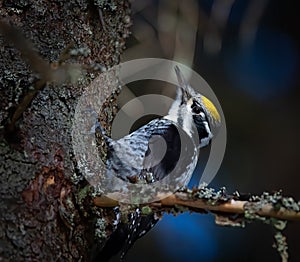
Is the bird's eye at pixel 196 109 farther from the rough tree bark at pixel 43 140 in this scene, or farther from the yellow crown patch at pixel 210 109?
the rough tree bark at pixel 43 140

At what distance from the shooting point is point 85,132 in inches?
54.1

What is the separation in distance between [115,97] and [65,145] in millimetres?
373

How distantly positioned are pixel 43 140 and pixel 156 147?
2.52 feet

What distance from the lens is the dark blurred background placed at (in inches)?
115

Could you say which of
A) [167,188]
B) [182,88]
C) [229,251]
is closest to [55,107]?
[167,188]

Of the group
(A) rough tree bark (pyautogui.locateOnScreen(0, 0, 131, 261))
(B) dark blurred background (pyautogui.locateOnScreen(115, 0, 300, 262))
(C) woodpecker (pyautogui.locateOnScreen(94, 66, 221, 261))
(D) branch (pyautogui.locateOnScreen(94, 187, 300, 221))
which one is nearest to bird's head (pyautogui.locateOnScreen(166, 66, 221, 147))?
(C) woodpecker (pyautogui.locateOnScreen(94, 66, 221, 261))

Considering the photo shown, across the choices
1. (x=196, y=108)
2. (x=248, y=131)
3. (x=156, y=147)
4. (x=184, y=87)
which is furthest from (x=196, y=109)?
(x=248, y=131)

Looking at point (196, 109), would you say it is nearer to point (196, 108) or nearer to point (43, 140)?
point (196, 108)

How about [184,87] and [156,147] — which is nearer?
[156,147]

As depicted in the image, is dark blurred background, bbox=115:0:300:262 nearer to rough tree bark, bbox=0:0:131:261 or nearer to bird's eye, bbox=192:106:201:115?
bird's eye, bbox=192:106:201:115

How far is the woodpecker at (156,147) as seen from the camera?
157 cm

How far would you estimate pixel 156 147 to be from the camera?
194 cm

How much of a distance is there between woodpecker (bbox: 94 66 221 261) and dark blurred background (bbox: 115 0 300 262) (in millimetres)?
669

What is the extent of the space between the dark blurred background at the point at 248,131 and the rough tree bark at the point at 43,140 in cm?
158
